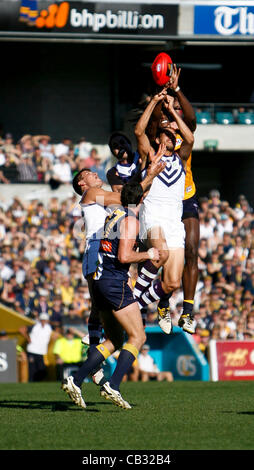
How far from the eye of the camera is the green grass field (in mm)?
6438

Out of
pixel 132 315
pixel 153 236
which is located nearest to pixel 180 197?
pixel 153 236

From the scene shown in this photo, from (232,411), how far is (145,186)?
2.40m

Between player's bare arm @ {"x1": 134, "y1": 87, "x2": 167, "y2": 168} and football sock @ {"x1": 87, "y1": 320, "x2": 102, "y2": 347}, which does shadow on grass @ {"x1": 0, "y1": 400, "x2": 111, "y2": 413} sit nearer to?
football sock @ {"x1": 87, "y1": 320, "x2": 102, "y2": 347}

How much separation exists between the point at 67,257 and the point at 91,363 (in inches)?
421

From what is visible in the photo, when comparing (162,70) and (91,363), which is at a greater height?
(162,70)

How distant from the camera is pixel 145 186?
8992 mm

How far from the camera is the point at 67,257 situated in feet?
64.2

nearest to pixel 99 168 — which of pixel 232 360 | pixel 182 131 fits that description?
pixel 232 360

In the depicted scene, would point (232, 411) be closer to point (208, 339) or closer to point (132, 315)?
point (132, 315)

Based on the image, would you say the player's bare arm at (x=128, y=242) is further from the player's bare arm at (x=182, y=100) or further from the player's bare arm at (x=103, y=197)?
the player's bare arm at (x=182, y=100)

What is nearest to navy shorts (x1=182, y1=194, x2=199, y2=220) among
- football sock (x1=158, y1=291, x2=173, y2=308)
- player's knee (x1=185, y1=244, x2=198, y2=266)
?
player's knee (x1=185, y1=244, x2=198, y2=266)

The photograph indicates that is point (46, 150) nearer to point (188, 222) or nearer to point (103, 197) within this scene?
point (188, 222)

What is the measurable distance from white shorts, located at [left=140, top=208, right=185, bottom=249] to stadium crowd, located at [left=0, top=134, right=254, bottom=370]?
255 inches

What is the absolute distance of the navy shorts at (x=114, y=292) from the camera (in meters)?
8.71
